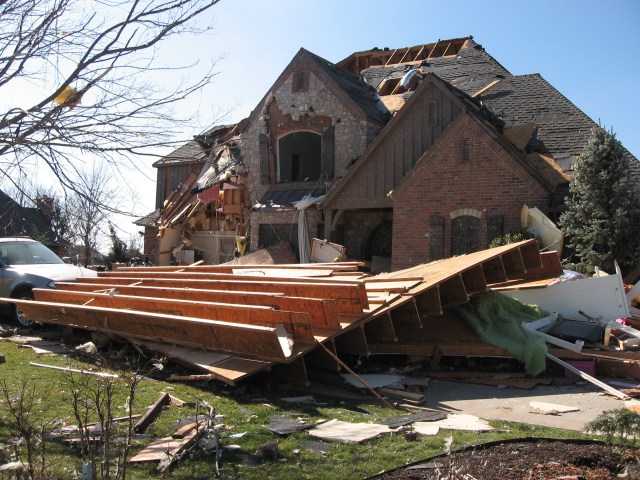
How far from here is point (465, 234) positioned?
16531 mm

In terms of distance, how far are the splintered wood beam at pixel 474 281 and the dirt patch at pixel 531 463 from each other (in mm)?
5065

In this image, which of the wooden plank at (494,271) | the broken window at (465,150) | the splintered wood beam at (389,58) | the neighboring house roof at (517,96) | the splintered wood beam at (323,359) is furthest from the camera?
the splintered wood beam at (389,58)

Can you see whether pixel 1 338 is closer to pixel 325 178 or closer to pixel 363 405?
pixel 363 405

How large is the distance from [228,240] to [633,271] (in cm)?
1741

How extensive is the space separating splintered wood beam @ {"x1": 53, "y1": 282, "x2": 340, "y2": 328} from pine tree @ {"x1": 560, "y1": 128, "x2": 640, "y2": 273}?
7293 mm

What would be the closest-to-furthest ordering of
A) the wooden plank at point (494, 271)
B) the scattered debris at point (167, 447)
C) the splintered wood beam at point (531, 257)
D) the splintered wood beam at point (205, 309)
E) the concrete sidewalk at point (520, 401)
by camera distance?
the scattered debris at point (167, 447)
the concrete sidewalk at point (520, 401)
the splintered wood beam at point (205, 309)
the wooden plank at point (494, 271)
the splintered wood beam at point (531, 257)

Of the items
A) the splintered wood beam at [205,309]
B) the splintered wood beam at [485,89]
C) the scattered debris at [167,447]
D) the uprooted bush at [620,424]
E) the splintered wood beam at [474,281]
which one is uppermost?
the splintered wood beam at [485,89]

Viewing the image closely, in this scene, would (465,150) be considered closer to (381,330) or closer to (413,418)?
(381,330)

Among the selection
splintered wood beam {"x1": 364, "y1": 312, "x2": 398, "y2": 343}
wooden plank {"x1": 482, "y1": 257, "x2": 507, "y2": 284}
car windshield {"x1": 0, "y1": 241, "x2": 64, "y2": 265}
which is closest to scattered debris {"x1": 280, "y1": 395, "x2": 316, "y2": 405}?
splintered wood beam {"x1": 364, "y1": 312, "x2": 398, "y2": 343}

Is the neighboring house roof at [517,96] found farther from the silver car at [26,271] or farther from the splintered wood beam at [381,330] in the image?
the silver car at [26,271]

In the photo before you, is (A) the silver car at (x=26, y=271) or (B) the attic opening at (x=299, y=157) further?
(B) the attic opening at (x=299, y=157)

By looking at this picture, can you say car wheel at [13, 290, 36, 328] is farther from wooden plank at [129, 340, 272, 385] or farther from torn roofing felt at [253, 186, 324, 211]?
torn roofing felt at [253, 186, 324, 211]

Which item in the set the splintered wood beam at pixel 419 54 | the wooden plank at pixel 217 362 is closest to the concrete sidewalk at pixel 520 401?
the wooden plank at pixel 217 362

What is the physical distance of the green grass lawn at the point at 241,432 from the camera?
4.95m
